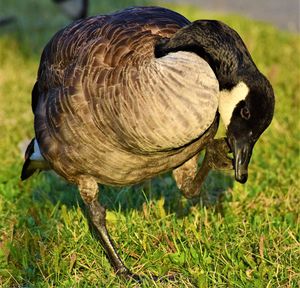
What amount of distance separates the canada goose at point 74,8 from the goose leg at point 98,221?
5.09 metres

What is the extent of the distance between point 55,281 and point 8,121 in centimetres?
312

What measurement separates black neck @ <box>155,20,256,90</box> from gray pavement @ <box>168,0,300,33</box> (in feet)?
19.8

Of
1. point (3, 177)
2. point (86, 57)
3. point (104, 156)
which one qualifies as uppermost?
point (86, 57)

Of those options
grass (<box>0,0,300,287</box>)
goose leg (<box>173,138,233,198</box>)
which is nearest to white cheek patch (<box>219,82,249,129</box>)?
goose leg (<box>173,138,233,198</box>)

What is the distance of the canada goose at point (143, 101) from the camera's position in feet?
12.6

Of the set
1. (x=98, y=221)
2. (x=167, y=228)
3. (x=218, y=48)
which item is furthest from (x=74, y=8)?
(x=218, y=48)

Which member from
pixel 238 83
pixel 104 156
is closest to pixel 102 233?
pixel 104 156

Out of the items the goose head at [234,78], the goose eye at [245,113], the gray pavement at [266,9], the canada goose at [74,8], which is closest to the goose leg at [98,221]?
the goose head at [234,78]

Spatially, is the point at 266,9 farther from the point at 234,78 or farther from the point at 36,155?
the point at 234,78

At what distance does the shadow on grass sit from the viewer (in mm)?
5398

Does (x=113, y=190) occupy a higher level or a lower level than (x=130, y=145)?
lower

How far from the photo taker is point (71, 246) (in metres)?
4.80

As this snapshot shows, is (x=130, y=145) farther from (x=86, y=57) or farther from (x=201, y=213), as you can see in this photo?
(x=201, y=213)

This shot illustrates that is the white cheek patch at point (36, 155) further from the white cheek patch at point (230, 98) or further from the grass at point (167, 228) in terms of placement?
the white cheek patch at point (230, 98)
